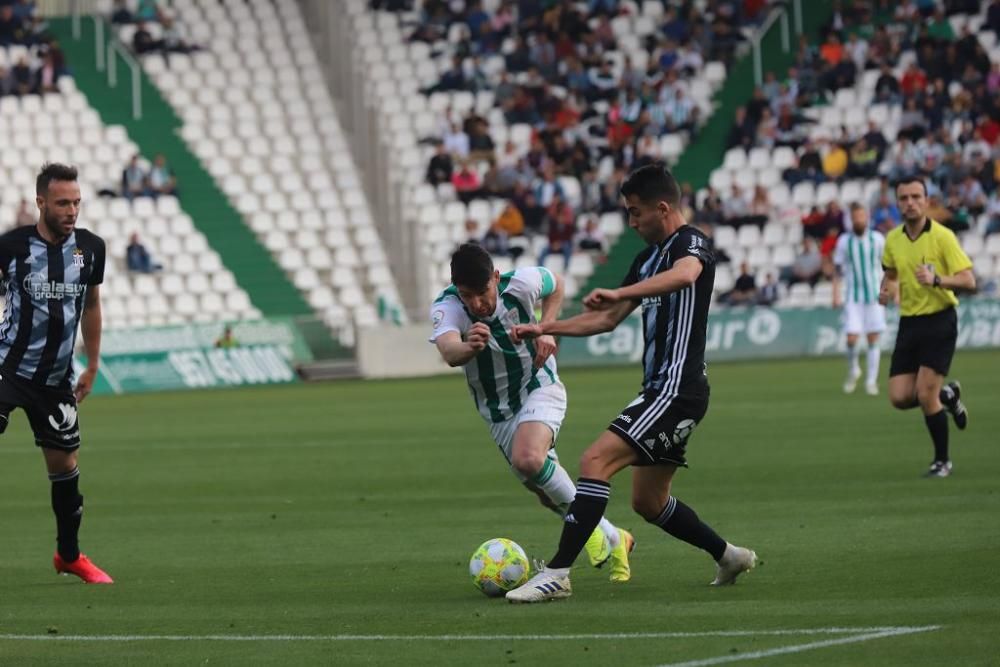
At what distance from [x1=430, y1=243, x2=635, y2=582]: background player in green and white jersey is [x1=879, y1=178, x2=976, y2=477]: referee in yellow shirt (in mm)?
4966

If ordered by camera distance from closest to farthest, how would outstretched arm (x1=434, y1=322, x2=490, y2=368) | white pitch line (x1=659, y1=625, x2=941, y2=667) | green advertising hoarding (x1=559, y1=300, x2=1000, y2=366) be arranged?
white pitch line (x1=659, y1=625, x2=941, y2=667), outstretched arm (x1=434, y1=322, x2=490, y2=368), green advertising hoarding (x1=559, y1=300, x2=1000, y2=366)

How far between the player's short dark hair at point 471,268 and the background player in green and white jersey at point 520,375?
11 mm

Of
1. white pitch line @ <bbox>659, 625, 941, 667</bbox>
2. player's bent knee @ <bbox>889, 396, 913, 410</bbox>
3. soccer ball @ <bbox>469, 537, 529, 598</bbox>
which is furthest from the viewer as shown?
player's bent knee @ <bbox>889, 396, 913, 410</bbox>

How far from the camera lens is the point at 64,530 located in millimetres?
9953

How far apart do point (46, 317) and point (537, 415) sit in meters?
2.71

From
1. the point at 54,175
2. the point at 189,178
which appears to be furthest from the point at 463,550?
the point at 189,178

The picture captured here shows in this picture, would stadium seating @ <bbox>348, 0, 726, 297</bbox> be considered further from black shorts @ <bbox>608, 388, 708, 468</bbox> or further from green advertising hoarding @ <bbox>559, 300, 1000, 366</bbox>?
black shorts @ <bbox>608, 388, 708, 468</bbox>

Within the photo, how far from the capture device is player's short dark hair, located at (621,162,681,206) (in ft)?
27.7

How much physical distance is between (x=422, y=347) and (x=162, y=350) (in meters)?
5.15

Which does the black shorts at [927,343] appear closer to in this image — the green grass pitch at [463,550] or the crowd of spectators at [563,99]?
the green grass pitch at [463,550]

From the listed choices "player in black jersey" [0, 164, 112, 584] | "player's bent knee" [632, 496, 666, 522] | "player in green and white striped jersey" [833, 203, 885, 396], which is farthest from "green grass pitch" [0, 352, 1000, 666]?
"player in green and white striped jersey" [833, 203, 885, 396]

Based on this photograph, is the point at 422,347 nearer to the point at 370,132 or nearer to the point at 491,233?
the point at 491,233

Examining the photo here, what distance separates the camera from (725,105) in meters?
41.3

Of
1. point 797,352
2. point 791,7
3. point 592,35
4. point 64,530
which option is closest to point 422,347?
point 797,352
